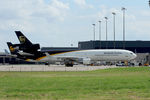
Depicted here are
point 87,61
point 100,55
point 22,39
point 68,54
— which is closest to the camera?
point 87,61

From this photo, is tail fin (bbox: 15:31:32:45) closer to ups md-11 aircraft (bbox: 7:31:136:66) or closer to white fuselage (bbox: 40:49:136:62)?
ups md-11 aircraft (bbox: 7:31:136:66)

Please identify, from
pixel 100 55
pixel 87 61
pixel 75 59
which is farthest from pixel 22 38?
pixel 100 55

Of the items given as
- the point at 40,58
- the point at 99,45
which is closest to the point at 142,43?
the point at 99,45

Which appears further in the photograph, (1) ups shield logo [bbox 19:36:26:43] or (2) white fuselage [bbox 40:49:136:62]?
(1) ups shield logo [bbox 19:36:26:43]

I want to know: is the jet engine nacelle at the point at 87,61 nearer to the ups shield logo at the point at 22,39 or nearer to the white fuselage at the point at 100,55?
the white fuselage at the point at 100,55

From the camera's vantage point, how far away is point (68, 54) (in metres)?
104

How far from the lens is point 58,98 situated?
898 inches

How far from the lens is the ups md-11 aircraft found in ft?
332

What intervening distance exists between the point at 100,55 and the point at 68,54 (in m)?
9.17

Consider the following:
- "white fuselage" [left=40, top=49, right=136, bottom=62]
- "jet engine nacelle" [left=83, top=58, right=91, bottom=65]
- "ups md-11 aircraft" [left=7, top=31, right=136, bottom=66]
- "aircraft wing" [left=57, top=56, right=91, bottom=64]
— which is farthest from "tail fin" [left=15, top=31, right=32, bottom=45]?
"jet engine nacelle" [left=83, top=58, right=91, bottom=65]

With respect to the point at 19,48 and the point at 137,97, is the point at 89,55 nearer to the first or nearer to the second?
the point at 19,48

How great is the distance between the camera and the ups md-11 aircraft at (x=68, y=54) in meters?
101

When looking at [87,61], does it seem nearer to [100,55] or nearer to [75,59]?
[75,59]

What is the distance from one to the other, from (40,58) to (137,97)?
82.7 metres
